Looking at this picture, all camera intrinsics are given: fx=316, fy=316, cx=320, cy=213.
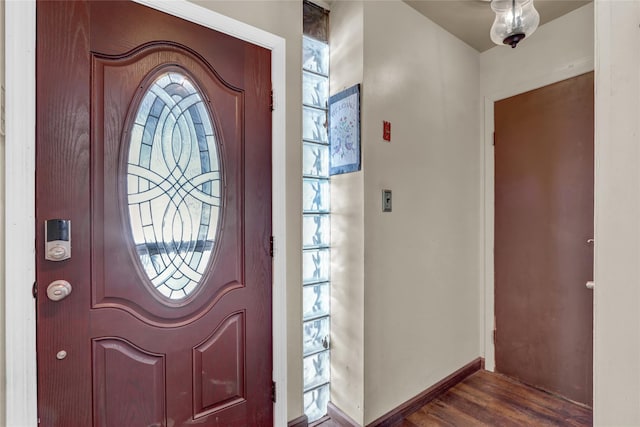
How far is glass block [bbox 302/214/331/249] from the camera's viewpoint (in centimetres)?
176

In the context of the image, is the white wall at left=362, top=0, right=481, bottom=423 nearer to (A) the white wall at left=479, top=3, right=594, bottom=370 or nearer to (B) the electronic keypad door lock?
(A) the white wall at left=479, top=3, right=594, bottom=370

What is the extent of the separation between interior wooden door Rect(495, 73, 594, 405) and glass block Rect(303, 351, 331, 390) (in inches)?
53.7

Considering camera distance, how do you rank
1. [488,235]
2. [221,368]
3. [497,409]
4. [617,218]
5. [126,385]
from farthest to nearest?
1. [488,235]
2. [497,409]
3. [221,368]
4. [126,385]
5. [617,218]

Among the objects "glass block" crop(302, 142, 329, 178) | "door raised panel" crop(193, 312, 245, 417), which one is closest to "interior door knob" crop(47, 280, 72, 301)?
"door raised panel" crop(193, 312, 245, 417)

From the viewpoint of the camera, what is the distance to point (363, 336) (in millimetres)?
1678

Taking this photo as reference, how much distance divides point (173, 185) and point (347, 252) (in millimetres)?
944

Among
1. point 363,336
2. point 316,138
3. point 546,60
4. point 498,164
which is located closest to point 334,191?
point 316,138

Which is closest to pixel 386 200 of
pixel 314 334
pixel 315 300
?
pixel 315 300

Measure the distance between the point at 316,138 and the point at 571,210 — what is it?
1650 millimetres

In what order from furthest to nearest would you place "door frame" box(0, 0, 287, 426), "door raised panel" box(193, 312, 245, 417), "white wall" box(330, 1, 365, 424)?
"white wall" box(330, 1, 365, 424) → "door raised panel" box(193, 312, 245, 417) → "door frame" box(0, 0, 287, 426)

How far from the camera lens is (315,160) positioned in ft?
5.93

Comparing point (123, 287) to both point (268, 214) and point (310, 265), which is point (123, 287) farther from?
point (310, 265)

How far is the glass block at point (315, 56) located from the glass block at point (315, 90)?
0.04m

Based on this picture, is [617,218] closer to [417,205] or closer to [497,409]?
[417,205]
